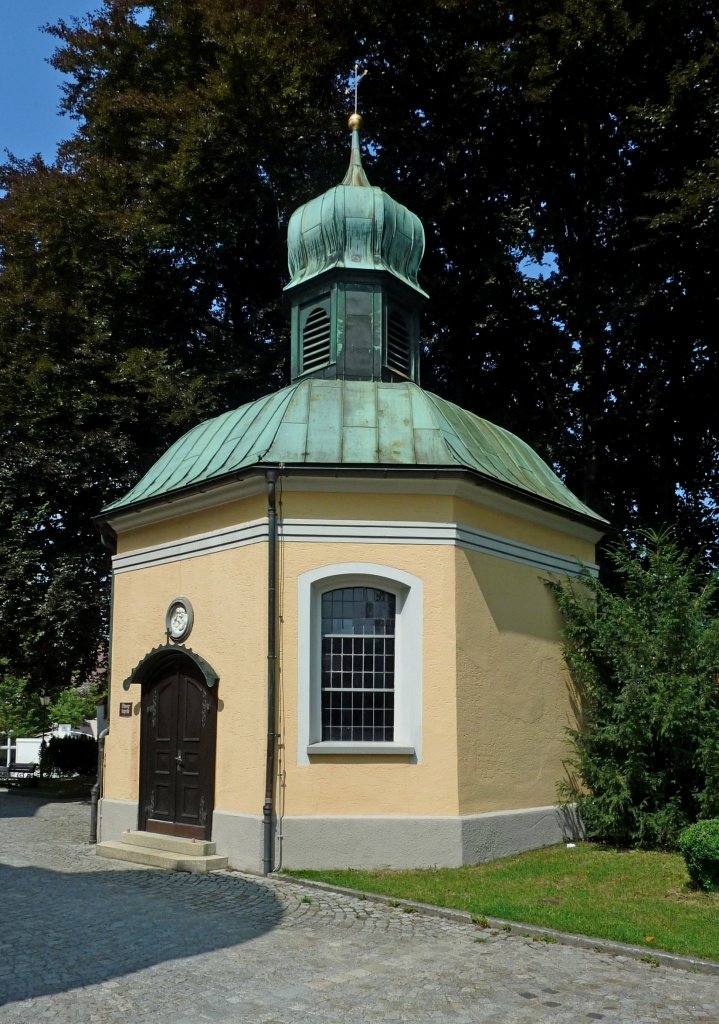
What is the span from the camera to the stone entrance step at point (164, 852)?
38.1ft

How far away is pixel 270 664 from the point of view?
11.8 meters

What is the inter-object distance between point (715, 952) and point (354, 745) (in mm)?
5064

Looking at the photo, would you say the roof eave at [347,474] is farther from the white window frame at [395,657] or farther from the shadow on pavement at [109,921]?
the shadow on pavement at [109,921]

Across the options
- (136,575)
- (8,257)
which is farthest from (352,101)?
(136,575)

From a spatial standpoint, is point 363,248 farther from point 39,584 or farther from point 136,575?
point 39,584

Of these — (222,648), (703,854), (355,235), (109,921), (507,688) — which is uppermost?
(355,235)

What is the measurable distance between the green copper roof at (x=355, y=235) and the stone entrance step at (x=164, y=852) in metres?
8.74

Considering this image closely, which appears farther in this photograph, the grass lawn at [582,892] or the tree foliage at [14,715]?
the tree foliage at [14,715]

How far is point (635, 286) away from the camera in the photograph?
18.8 meters

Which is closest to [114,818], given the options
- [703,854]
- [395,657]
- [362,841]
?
[362,841]

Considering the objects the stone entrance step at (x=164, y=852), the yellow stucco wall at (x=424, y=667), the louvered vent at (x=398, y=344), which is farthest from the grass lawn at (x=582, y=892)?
the louvered vent at (x=398, y=344)

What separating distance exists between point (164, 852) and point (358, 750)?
2945 millimetres

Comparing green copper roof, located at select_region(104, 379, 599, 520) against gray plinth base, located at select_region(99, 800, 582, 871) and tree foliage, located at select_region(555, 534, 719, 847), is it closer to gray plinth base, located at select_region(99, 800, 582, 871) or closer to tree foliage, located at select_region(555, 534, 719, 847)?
tree foliage, located at select_region(555, 534, 719, 847)

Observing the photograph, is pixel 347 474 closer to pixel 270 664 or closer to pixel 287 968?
pixel 270 664
